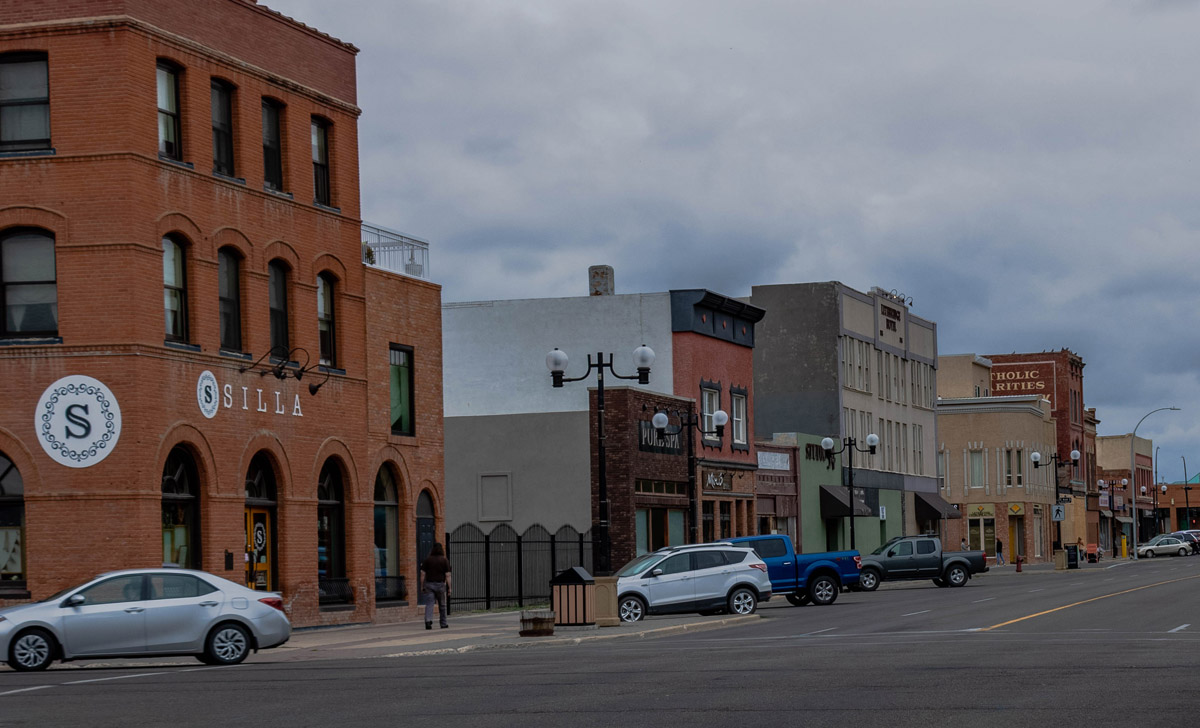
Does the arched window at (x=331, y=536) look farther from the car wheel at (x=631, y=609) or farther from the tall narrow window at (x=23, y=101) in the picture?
the tall narrow window at (x=23, y=101)

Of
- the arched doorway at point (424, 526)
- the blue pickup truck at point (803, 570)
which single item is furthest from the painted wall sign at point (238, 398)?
the blue pickup truck at point (803, 570)

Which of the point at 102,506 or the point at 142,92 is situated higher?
the point at 142,92

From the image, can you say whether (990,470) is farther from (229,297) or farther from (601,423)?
(229,297)

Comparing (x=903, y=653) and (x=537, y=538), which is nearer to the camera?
(x=903, y=653)

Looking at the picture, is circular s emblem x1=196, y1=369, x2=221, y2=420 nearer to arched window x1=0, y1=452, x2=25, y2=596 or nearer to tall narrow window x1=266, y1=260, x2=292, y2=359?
tall narrow window x1=266, y1=260, x2=292, y2=359

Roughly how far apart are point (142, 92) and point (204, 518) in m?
7.74

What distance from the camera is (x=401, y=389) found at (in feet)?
124

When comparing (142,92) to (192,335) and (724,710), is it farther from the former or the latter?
(724,710)

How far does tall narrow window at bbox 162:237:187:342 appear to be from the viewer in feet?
98.4

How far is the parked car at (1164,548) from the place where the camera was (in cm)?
9900

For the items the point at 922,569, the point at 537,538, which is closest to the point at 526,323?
the point at 537,538

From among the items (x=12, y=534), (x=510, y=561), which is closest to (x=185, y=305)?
(x=12, y=534)

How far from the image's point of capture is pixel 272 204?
32.8 meters

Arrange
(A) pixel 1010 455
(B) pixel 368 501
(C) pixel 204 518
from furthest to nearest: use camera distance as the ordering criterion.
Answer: (A) pixel 1010 455, (B) pixel 368 501, (C) pixel 204 518
